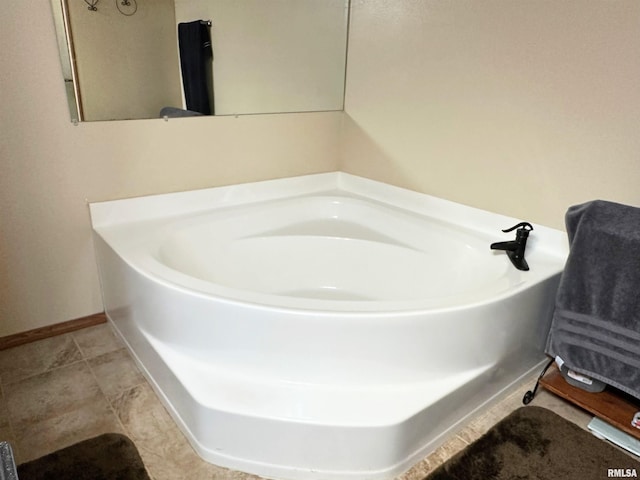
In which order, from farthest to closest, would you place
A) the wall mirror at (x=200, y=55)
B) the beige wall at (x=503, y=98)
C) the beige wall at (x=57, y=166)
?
1. the wall mirror at (x=200, y=55)
2. the beige wall at (x=57, y=166)
3. the beige wall at (x=503, y=98)

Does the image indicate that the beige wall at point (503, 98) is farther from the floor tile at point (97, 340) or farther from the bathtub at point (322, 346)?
the floor tile at point (97, 340)

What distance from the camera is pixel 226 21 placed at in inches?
89.4

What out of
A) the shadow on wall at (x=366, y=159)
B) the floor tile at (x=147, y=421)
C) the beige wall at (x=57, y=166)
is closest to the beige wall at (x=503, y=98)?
the shadow on wall at (x=366, y=159)

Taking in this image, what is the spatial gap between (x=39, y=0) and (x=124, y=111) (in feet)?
1.60

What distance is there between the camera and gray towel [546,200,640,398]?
1445 mm

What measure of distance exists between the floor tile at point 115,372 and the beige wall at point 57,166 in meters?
0.33

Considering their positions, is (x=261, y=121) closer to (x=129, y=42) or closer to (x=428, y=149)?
(x=129, y=42)

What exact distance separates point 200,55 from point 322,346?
1628 millimetres

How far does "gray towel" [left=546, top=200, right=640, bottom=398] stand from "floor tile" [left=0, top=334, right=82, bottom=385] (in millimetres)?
2015

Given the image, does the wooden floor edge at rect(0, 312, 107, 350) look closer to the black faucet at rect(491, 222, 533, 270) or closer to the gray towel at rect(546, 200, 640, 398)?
the black faucet at rect(491, 222, 533, 270)

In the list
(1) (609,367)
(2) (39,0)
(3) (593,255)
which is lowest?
(1) (609,367)

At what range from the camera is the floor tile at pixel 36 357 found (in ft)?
5.87

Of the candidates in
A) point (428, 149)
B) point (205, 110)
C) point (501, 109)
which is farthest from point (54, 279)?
point (501, 109)

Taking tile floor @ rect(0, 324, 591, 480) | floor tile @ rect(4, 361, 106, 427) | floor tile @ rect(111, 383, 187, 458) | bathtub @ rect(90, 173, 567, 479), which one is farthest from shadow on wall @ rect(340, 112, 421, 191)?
floor tile @ rect(4, 361, 106, 427)
